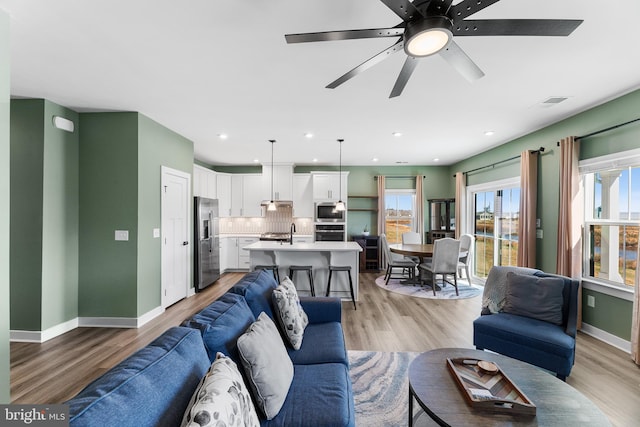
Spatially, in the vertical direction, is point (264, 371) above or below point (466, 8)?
below

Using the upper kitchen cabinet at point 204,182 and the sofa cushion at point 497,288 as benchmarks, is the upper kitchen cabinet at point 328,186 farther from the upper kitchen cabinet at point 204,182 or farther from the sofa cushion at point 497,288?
the sofa cushion at point 497,288

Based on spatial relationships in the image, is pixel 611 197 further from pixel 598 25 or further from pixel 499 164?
pixel 598 25

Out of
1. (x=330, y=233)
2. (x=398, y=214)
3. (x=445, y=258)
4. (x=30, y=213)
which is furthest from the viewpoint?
(x=398, y=214)

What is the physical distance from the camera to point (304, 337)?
220 centimetres

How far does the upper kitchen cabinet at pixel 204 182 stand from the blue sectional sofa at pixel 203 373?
407 cm

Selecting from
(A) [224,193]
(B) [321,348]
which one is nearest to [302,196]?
(A) [224,193]

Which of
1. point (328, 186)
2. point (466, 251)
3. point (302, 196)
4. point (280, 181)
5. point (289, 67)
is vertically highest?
point (289, 67)

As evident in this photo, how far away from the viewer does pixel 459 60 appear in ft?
5.44

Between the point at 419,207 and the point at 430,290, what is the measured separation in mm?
2488

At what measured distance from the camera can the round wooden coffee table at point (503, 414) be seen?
4.41 ft

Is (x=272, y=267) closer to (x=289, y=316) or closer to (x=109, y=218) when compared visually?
(x=109, y=218)

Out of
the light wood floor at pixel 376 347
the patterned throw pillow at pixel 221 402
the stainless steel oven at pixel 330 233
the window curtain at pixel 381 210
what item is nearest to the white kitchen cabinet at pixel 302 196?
the stainless steel oven at pixel 330 233

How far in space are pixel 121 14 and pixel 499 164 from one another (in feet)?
18.4

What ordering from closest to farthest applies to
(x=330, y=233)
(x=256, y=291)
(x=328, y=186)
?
(x=256, y=291), (x=330, y=233), (x=328, y=186)
